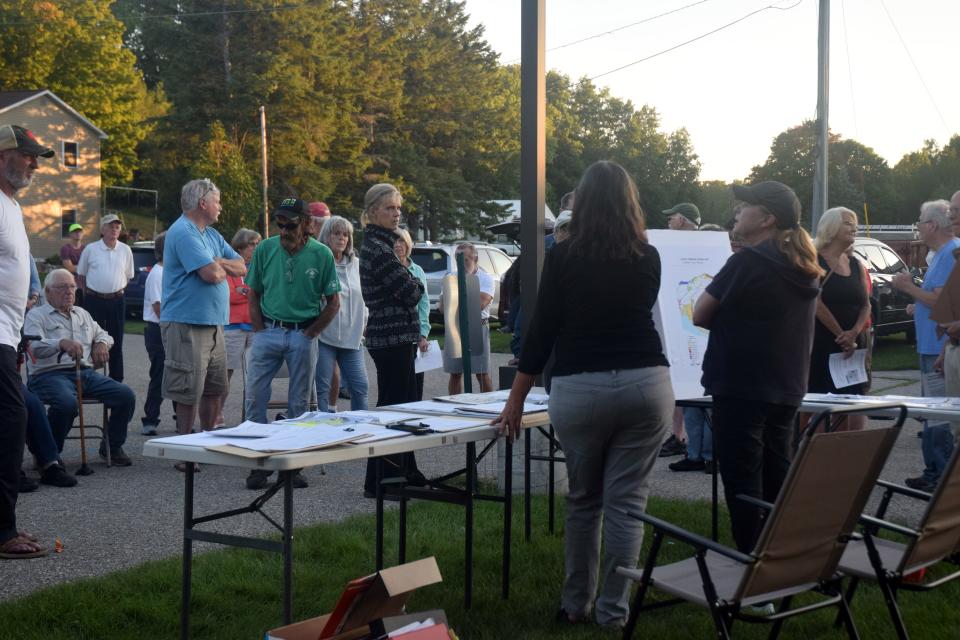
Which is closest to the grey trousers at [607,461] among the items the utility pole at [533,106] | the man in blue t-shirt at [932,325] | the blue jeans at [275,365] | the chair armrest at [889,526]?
the chair armrest at [889,526]

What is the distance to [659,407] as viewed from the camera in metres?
4.51

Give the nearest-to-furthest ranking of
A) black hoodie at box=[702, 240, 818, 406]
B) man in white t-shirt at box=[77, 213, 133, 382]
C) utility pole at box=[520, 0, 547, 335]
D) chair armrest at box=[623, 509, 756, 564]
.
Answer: chair armrest at box=[623, 509, 756, 564] → black hoodie at box=[702, 240, 818, 406] → utility pole at box=[520, 0, 547, 335] → man in white t-shirt at box=[77, 213, 133, 382]

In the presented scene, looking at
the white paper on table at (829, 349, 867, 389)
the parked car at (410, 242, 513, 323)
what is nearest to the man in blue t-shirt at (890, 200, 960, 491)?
the white paper on table at (829, 349, 867, 389)

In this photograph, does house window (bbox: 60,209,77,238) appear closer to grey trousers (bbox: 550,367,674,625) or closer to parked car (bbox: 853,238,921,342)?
parked car (bbox: 853,238,921,342)

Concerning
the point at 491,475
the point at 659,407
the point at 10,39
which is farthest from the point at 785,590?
the point at 10,39

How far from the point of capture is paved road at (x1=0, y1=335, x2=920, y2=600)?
5.95 metres

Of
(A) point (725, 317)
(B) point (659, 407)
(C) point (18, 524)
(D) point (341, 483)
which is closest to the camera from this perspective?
(B) point (659, 407)

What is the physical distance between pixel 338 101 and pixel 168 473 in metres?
47.3

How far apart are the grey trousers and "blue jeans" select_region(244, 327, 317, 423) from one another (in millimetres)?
3369

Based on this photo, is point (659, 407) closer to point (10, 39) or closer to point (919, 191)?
point (10, 39)

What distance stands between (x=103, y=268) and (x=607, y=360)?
375 inches

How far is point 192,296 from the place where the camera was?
8000 millimetres

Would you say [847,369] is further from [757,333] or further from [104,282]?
[104,282]

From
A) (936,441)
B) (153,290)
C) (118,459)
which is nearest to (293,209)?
(118,459)
